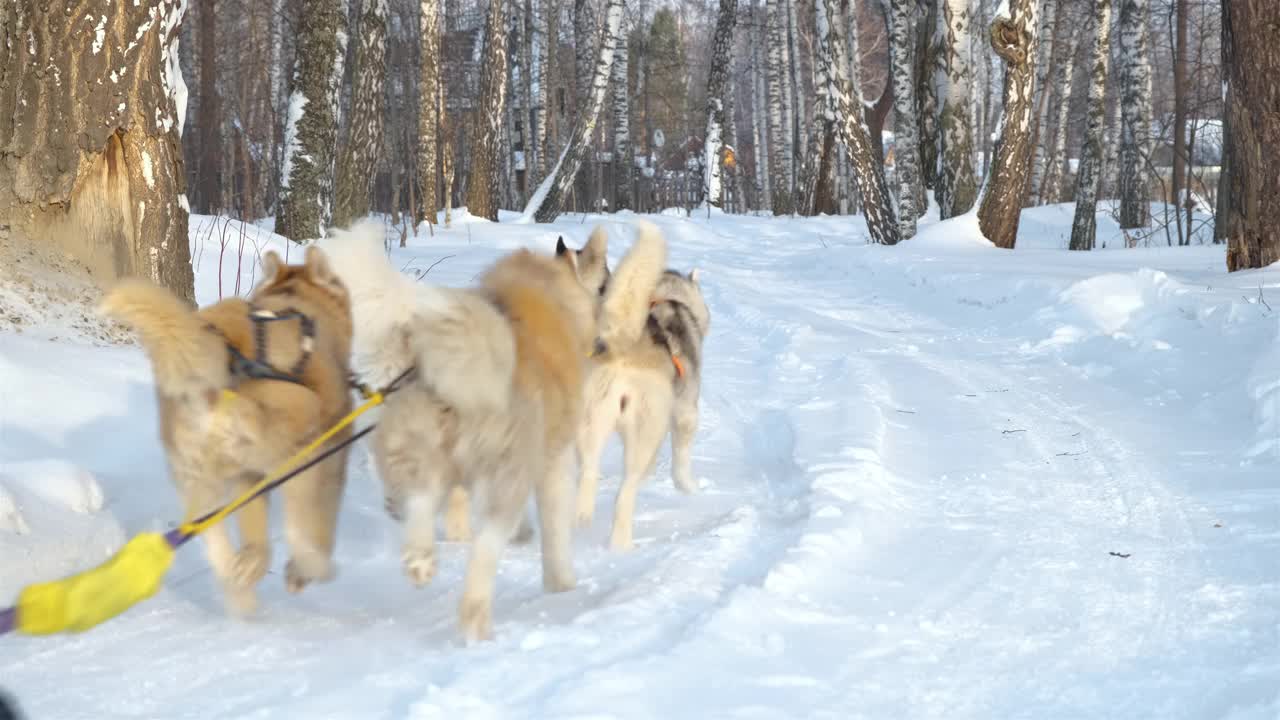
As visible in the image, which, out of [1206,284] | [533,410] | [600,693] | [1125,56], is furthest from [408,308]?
[1125,56]

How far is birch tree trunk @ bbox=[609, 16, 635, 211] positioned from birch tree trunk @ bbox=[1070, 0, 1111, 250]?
10963mm

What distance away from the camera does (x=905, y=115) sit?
19.6m

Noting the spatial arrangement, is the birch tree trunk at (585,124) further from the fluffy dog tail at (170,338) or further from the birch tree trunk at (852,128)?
the fluffy dog tail at (170,338)

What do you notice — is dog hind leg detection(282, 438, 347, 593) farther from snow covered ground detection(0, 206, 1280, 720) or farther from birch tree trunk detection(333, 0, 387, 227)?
birch tree trunk detection(333, 0, 387, 227)

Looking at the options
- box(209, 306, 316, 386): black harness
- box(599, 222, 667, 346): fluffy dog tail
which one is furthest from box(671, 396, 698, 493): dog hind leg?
box(209, 306, 316, 386): black harness

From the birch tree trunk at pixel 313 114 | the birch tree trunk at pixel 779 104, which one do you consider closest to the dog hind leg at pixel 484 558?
the birch tree trunk at pixel 313 114

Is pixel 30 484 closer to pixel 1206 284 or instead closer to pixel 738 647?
pixel 738 647

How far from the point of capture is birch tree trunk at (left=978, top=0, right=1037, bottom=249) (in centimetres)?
1486

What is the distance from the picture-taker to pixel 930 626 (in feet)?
12.3

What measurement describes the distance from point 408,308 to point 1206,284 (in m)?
8.24

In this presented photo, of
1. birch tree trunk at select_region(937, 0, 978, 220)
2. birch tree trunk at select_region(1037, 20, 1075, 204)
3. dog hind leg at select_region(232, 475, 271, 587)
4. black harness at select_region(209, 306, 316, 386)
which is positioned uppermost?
birch tree trunk at select_region(1037, 20, 1075, 204)

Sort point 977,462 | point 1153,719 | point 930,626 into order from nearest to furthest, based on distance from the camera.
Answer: point 1153,719
point 930,626
point 977,462

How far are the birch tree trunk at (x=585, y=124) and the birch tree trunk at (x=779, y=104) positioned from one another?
9.47 meters

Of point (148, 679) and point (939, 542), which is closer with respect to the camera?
point (148, 679)
